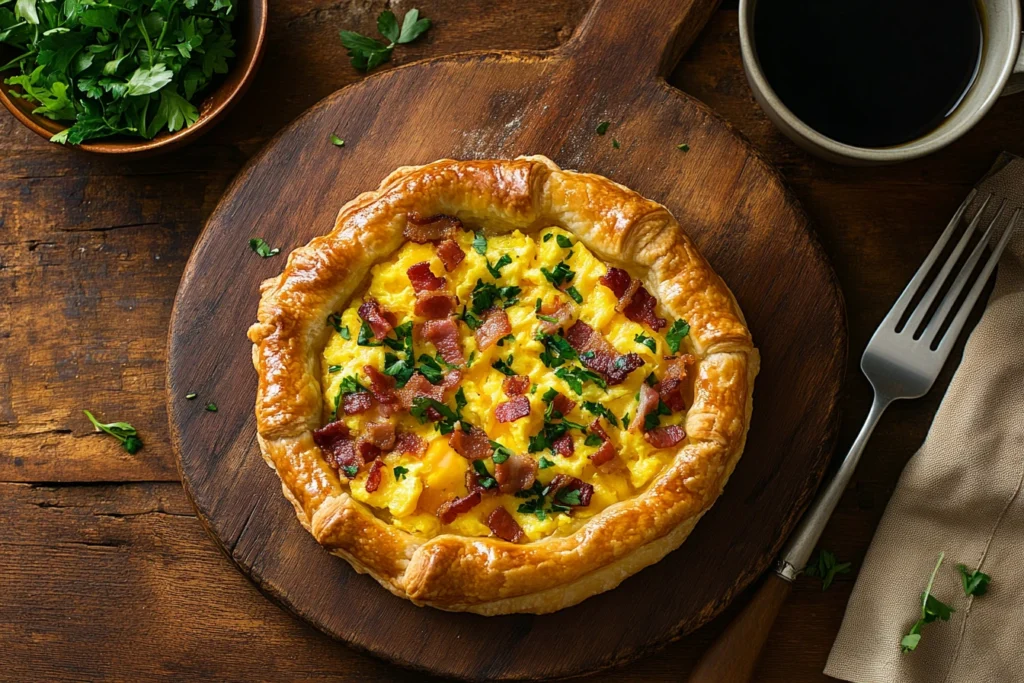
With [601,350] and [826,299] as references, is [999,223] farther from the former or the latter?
[601,350]

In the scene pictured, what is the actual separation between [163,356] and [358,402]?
1523 millimetres

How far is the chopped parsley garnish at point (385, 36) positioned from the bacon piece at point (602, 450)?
7.89ft

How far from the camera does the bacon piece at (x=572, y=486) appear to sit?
3887mm

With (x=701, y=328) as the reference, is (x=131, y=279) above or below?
below

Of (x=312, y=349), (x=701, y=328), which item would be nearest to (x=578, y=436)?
(x=701, y=328)

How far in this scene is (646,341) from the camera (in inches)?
155

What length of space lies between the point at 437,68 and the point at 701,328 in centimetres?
199

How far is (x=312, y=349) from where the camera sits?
4.11 m

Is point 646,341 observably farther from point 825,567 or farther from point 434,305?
point 825,567

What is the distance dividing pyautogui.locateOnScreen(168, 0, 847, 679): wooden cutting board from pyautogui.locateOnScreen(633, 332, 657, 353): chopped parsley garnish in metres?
0.83

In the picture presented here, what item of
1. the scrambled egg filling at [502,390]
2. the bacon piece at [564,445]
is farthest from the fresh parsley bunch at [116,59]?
the bacon piece at [564,445]

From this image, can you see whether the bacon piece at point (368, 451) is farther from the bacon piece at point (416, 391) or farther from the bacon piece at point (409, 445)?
the bacon piece at point (416, 391)

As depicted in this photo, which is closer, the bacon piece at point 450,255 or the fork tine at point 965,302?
the bacon piece at point 450,255

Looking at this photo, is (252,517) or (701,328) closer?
(701,328)
